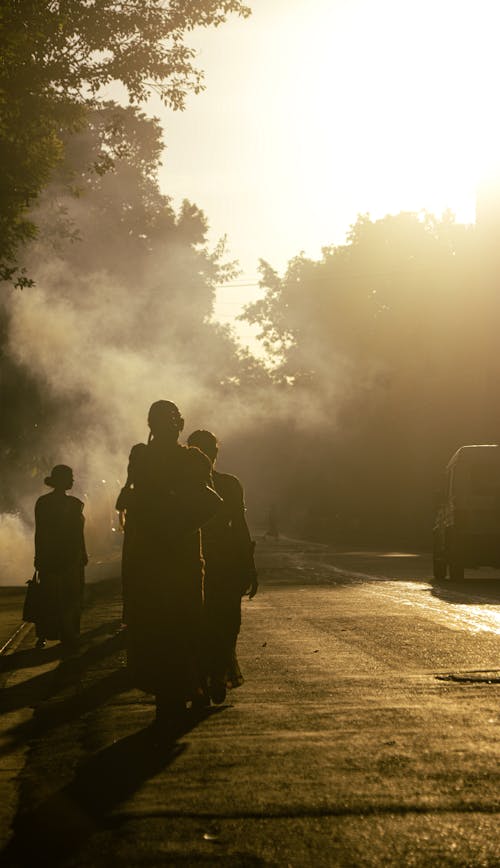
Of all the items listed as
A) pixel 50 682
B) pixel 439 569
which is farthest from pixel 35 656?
pixel 439 569

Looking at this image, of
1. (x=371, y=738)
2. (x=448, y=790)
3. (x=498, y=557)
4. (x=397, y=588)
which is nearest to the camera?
(x=448, y=790)

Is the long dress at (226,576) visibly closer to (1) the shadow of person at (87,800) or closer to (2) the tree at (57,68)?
(1) the shadow of person at (87,800)

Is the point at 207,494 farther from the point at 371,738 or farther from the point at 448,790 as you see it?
the point at 448,790

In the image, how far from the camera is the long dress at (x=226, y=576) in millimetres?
9539

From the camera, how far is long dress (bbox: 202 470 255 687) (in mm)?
9539

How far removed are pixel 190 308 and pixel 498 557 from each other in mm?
39695

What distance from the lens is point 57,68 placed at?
27.2 m

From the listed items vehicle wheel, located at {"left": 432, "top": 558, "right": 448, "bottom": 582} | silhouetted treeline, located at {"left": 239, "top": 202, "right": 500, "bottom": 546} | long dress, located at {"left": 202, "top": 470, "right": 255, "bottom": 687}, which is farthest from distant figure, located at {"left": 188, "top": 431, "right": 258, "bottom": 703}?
silhouetted treeline, located at {"left": 239, "top": 202, "right": 500, "bottom": 546}

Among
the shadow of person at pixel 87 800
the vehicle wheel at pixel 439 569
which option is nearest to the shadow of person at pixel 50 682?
the shadow of person at pixel 87 800

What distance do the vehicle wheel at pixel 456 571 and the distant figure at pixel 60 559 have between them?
12116 millimetres

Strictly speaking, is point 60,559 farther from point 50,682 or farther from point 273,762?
point 273,762

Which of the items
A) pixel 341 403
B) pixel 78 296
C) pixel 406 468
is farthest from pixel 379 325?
pixel 78 296

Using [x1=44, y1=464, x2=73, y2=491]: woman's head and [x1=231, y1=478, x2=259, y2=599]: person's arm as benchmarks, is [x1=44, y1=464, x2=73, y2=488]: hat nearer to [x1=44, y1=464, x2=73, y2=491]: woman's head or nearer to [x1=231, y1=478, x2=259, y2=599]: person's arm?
[x1=44, y1=464, x2=73, y2=491]: woman's head

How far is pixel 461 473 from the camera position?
2572 cm
